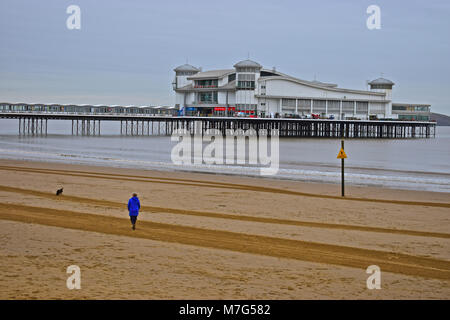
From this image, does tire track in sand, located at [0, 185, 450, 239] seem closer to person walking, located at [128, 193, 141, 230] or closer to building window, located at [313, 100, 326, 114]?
person walking, located at [128, 193, 141, 230]

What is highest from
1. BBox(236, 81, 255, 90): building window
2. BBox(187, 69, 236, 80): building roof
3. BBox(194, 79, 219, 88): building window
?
BBox(187, 69, 236, 80): building roof

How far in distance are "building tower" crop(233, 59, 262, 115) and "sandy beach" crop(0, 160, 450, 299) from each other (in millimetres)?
62196

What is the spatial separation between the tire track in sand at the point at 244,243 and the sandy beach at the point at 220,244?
2cm

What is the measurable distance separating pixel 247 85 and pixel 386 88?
26.7 meters

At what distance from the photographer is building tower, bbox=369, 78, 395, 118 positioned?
9350 cm

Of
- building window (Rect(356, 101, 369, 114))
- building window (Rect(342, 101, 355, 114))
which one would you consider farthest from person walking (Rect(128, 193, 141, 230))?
building window (Rect(356, 101, 369, 114))

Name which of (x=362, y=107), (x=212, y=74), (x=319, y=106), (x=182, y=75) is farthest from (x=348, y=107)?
(x=182, y=75)

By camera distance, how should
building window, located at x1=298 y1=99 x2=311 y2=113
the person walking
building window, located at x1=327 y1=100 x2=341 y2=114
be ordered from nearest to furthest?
the person walking, building window, located at x1=298 y1=99 x2=311 y2=113, building window, located at x1=327 y1=100 x2=341 y2=114

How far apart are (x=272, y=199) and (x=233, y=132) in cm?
6748

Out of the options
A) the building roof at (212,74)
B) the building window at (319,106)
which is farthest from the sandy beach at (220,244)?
the building roof at (212,74)

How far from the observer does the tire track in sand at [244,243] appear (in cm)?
1063

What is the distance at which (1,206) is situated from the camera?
1569 cm

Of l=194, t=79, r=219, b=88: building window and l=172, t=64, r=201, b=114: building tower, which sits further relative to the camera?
l=172, t=64, r=201, b=114: building tower

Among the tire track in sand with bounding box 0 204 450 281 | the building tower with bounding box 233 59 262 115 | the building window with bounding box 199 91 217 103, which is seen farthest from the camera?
the building window with bounding box 199 91 217 103
